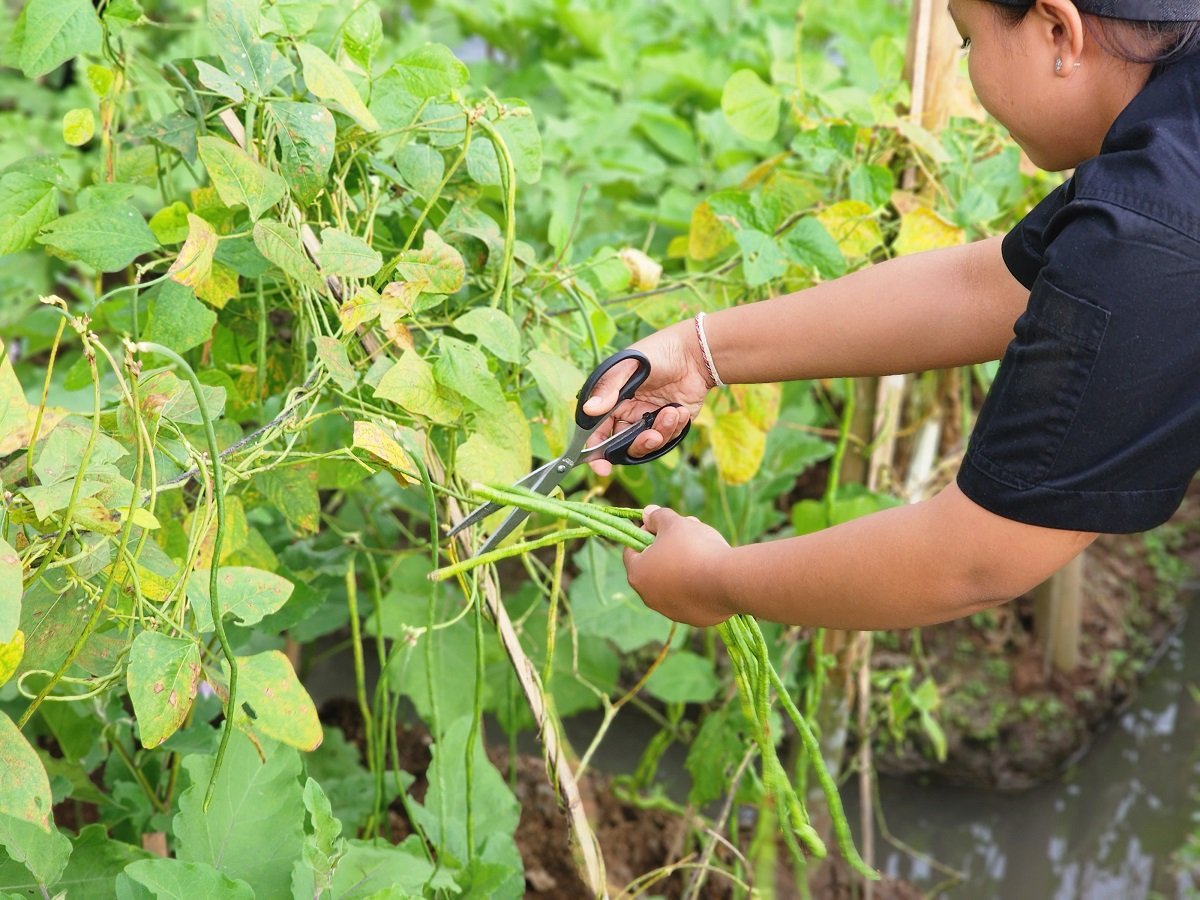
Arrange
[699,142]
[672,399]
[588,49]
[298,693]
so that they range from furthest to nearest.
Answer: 1. [588,49]
2. [699,142]
3. [672,399]
4. [298,693]

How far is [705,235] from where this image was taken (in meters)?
1.73

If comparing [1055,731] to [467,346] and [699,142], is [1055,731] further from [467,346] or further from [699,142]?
[467,346]

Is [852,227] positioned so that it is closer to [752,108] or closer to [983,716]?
[752,108]

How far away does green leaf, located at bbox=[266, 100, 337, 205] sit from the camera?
4.00 feet

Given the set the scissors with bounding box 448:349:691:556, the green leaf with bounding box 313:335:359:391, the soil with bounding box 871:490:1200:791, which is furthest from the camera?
the soil with bounding box 871:490:1200:791

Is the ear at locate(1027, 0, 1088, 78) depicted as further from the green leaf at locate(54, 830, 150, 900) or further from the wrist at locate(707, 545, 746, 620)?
the green leaf at locate(54, 830, 150, 900)

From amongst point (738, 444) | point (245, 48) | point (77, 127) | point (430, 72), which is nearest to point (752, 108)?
point (738, 444)

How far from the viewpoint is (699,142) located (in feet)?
8.62

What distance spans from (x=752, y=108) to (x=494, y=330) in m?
0.76

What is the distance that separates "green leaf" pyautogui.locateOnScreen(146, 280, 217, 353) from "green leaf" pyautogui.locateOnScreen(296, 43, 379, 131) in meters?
0.26

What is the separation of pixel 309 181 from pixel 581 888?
1255 mm

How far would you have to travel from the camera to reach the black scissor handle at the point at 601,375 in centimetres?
125

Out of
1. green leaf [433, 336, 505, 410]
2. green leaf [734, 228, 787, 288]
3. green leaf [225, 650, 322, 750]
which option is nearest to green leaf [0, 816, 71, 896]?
green leaf [225, 650, 322, 750]

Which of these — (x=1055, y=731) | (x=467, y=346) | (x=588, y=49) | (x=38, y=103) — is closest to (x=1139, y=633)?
(x=1055, y=731)
